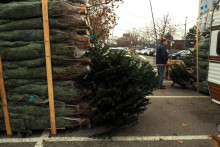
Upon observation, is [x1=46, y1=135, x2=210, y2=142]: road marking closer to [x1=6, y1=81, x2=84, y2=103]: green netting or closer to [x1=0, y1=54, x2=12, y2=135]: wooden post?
[x1=6, y1=81, x2=84, y2=103]: green netting

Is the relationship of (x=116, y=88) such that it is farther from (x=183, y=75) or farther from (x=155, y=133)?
(x=183, y=75)

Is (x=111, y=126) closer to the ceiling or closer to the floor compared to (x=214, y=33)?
closer to the floor

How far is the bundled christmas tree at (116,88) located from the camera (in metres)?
3.35

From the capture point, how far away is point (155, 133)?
3.67 m

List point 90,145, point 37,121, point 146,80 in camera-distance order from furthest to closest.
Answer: point 146,80 < point 37,121 < point 90,145

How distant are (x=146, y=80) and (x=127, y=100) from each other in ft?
2.38

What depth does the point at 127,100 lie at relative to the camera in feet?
11.3

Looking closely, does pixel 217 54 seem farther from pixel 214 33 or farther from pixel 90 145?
pixel 90 145

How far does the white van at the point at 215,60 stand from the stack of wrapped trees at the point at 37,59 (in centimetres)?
282

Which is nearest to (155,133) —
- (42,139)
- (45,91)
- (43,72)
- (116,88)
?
(116,88)

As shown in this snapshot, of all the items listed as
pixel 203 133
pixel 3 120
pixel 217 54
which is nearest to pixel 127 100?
pixel 203 133

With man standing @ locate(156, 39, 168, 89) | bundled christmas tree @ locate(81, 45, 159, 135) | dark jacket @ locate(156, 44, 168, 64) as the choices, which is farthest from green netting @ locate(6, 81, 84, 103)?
dark jacket @ locate(156, 44, 168, 64)

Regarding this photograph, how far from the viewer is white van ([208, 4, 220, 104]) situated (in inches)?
152

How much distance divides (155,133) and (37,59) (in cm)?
281
